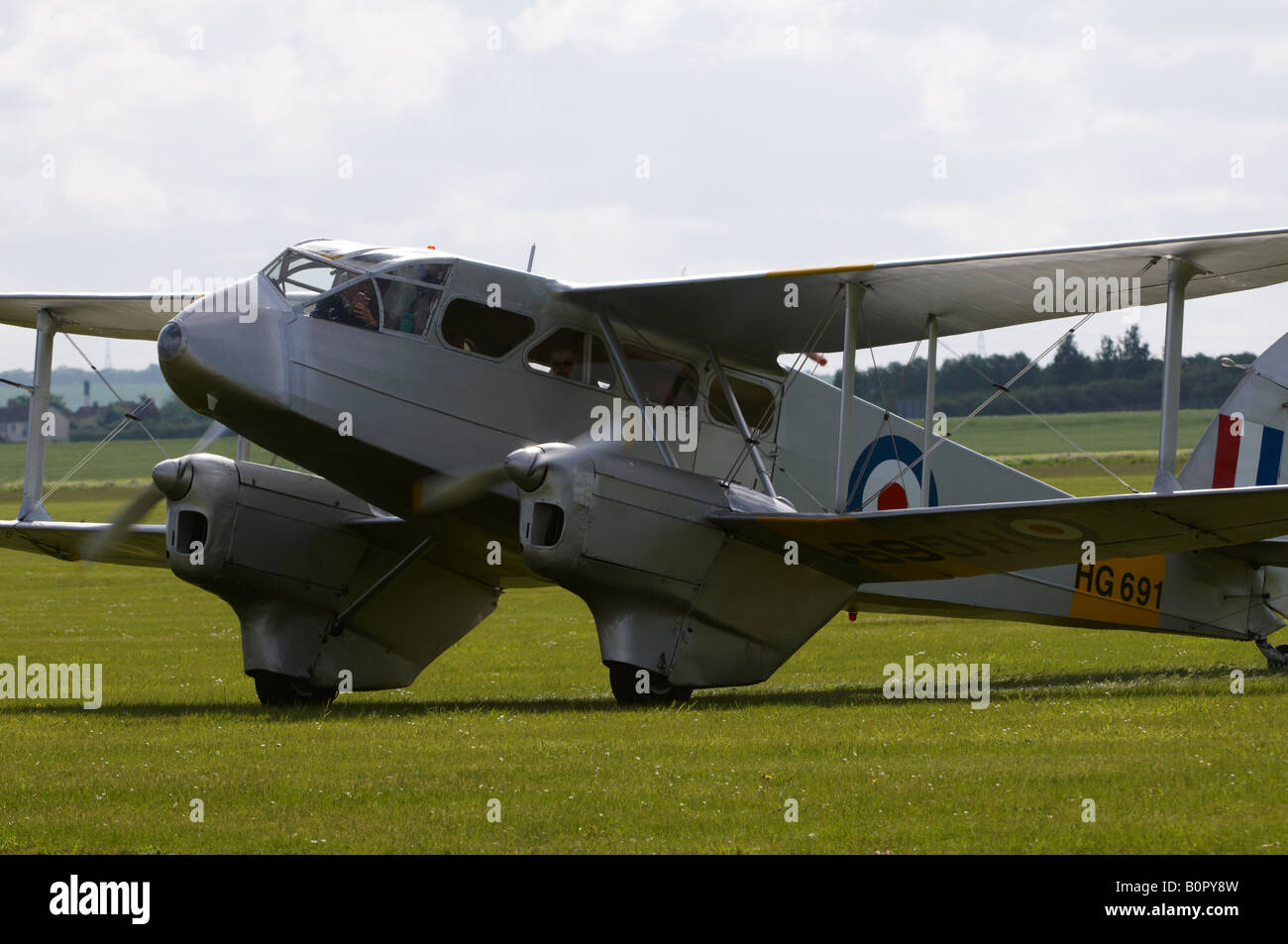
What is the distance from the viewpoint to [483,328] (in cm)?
1469

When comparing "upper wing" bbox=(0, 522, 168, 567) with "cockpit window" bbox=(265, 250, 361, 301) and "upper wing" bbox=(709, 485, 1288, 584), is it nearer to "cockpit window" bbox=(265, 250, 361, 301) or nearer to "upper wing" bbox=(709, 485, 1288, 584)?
"cockpit window" bbox=(265, 250, 361, 301)

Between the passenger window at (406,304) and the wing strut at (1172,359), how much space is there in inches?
262

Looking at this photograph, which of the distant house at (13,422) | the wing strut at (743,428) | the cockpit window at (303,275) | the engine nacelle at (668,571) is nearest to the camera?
the engine nacelle at (668,571)

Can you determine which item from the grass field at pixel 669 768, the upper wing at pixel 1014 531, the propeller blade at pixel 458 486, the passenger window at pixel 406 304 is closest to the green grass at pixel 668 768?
the grass field at pixel 669 768

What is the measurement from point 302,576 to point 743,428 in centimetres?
487

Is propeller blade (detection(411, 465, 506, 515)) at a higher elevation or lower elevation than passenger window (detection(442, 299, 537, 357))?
lower

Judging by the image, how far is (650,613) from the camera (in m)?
14.5

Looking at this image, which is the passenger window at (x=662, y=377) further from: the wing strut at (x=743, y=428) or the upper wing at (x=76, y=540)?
the upper wing at (x=76, y=540)

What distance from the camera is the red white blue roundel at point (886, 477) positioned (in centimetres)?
1803

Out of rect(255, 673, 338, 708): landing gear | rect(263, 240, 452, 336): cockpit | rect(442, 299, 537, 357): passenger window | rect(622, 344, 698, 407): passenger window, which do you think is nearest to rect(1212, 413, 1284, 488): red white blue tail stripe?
rect(622, 344, 698, 407): passenger window

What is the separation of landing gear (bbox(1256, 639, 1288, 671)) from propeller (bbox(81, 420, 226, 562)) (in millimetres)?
11914

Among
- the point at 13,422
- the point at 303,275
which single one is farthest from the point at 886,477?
the point at 13,422

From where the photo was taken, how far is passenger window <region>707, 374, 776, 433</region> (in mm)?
16750

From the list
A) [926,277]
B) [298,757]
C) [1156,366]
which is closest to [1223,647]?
[926,277]
